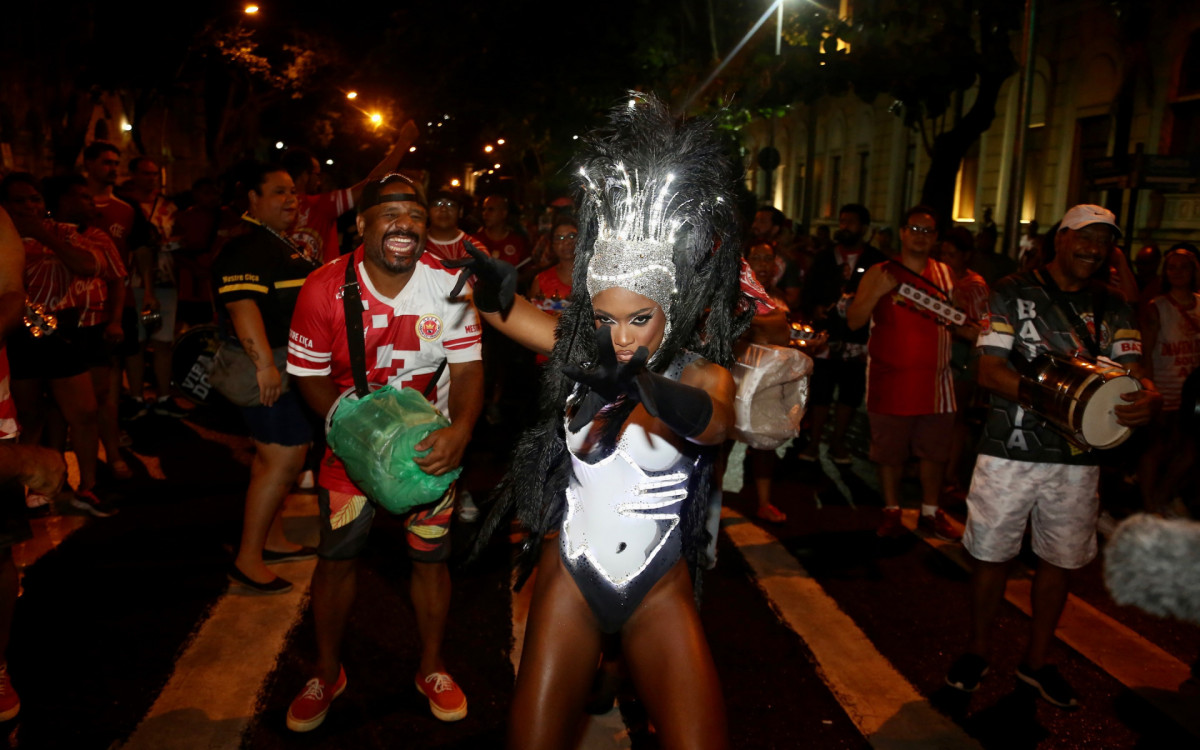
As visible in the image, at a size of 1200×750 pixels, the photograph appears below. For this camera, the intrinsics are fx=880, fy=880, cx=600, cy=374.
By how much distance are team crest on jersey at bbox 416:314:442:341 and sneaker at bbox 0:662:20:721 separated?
2.21 m

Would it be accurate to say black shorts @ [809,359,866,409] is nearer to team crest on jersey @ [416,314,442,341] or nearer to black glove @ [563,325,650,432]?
team crest on jersey @ [416,314,442,341]

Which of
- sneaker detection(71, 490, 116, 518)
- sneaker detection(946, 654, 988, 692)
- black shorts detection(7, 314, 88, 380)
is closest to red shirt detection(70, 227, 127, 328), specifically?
black shorts detection(7, 314, 88, 380)

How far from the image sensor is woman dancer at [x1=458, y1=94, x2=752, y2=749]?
262cm

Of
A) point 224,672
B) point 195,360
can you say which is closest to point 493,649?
point 224,672

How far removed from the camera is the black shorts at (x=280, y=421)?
4.64 meters

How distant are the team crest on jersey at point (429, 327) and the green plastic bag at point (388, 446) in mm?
433

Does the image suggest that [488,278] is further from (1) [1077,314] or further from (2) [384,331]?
(1) [1077,314]

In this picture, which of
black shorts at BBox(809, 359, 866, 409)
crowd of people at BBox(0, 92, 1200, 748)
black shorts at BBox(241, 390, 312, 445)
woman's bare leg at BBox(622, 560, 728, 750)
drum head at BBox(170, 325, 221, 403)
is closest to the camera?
woman's bare leg at BBox(622, 560, 728, 750)

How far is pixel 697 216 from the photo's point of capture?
9.03 ft

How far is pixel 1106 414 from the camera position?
Result: 356cm

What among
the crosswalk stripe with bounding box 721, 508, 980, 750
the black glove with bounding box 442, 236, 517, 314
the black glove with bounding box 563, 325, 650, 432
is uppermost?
the black glove with bounding box 442, 236, 517, 314

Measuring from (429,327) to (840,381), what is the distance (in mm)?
5305

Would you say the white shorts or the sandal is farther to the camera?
the sandal

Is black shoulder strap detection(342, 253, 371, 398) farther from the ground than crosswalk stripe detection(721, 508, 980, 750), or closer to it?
farther from the ground
